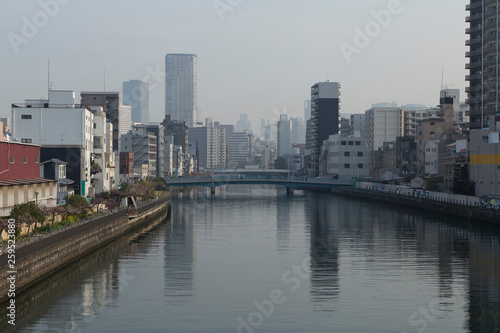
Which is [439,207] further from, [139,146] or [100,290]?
[139,146]

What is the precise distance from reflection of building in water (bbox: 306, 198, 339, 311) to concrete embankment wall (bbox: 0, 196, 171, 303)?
1544cm

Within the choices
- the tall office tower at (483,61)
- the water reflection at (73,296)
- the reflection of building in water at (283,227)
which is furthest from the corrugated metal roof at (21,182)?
the tall office tower at (483,61)

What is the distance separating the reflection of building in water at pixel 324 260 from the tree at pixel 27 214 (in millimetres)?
18394

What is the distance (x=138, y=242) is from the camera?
61.2 meters

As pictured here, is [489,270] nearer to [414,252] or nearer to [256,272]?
[414,252]

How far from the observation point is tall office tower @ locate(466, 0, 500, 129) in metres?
101

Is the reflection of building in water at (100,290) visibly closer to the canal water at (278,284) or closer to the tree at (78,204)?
the canal water at (278,284)

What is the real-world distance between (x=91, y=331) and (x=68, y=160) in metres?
47.4

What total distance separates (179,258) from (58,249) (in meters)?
11.5

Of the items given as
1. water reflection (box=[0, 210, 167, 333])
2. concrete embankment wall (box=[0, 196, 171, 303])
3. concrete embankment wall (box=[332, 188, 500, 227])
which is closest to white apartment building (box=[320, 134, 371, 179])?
concrete embankment wall (box=[332, 188, 500, 227])

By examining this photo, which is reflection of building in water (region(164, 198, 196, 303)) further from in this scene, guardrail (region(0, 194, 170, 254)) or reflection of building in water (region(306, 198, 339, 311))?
reflection of building in water (region(306, 198, 339, 311))

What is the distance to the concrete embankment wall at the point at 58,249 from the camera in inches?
1315

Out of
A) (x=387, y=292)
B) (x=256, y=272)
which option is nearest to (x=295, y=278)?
(x=256, y=272)

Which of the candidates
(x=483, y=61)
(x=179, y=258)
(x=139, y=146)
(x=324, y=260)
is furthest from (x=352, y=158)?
(x=179, y=258)
